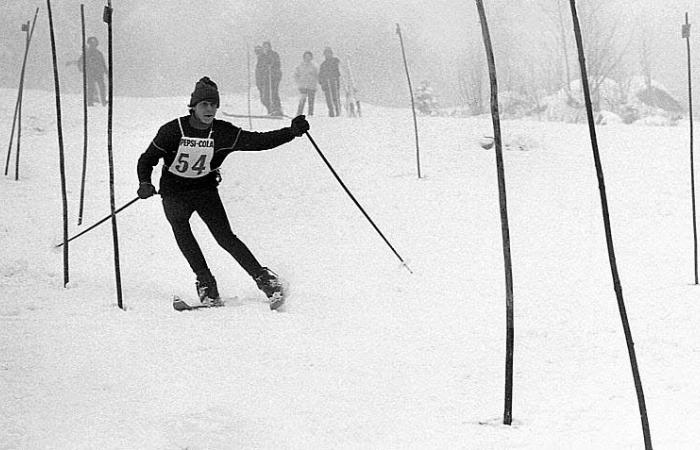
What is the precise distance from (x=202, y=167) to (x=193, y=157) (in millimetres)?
92

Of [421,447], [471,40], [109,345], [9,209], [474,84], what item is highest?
[471,40]

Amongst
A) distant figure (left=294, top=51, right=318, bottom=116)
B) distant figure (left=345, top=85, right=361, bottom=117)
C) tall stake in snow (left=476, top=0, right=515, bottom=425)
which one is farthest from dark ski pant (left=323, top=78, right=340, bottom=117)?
tall stake in snow (left=476, top=0, right=515, bottom=425)

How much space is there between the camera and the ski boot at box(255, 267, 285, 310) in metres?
4.54

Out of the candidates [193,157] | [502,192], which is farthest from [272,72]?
[502,192]

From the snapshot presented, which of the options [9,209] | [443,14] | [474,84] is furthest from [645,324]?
[443,14]

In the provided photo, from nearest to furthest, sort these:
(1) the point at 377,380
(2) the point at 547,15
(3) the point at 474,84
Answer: (1) the point at 377,380, (3) the point at 474,84, (2) the point at 547,15

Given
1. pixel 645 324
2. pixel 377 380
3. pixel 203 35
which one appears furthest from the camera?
pixel 203 35

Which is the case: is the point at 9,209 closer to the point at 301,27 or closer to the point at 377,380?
the point at 377,380

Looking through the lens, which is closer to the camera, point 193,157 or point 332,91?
point 193,157

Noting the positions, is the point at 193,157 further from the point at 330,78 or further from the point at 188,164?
the point at 330,78

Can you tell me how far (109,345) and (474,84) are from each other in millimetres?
17764

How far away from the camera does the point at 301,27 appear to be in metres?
32.3

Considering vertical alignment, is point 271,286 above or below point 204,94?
below

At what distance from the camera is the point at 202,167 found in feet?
14.5
